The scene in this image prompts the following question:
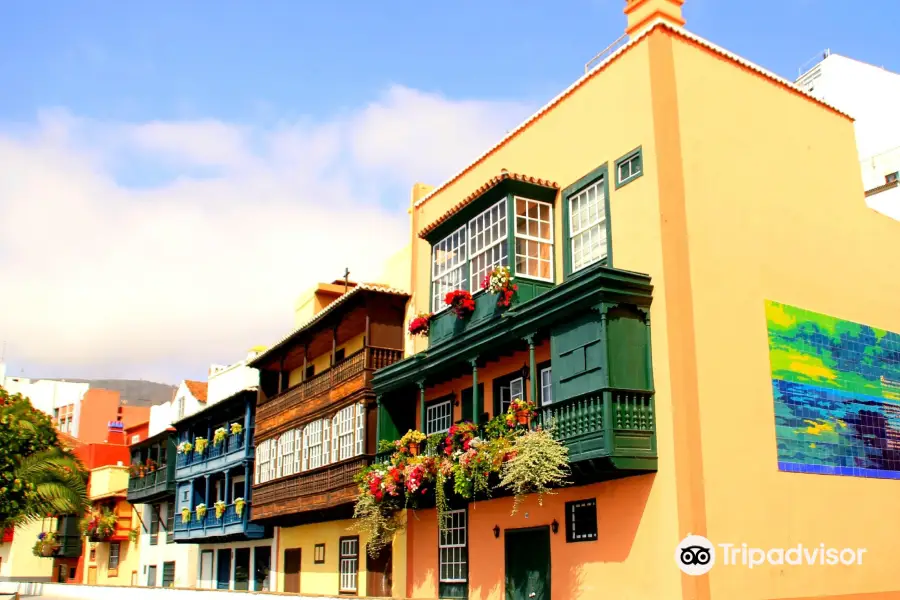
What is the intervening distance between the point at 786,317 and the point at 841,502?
318 cm

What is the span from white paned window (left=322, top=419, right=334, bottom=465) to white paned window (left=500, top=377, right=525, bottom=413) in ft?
22.2

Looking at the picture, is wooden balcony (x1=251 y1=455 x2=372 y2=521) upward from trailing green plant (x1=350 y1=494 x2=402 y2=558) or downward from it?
upward

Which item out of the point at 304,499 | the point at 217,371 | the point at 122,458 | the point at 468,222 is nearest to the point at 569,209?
the point at 468,222

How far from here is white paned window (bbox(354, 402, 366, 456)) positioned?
897 inches

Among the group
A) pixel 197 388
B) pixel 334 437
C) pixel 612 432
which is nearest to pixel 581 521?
pixel 612 432

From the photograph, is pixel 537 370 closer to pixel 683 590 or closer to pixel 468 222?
pixel 468 222

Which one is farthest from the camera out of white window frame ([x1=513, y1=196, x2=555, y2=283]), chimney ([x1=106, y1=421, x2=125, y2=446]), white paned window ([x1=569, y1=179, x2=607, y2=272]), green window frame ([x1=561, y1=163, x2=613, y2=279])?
chimney ([x1=106, y1=421, x2=125, y2=446])

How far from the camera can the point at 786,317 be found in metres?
16.4

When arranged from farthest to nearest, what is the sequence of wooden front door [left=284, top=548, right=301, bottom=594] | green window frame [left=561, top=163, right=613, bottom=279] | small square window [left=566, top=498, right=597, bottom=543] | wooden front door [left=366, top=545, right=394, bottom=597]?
wooden front door [left=284, top=548, right=301, bottom=594]
wooden front door [left=366, top=545, right=394, bottom=597]
green window frame [left=561, top=163, right=613, bottom=279]
small square window [left=566, top=498, right=597, bottom=543]

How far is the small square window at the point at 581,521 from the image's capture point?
639 inches

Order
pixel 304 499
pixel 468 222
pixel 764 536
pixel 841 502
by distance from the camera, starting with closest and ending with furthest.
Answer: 1. pixel 764 536
2. pixel 841 502
3. pixel 468 222
4. pixel 304 499

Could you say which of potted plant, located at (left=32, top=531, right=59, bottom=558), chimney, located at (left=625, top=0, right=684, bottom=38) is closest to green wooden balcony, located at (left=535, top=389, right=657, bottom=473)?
chimney, located at (left=625, top=0, right=684, bottom=38)

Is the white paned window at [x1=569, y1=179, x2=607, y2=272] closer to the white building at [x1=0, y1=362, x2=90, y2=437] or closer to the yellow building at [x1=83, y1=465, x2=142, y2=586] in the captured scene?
the yellow building at [x1=83, y1=465, x2=142, y2=586]

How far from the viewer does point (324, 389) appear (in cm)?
2541
